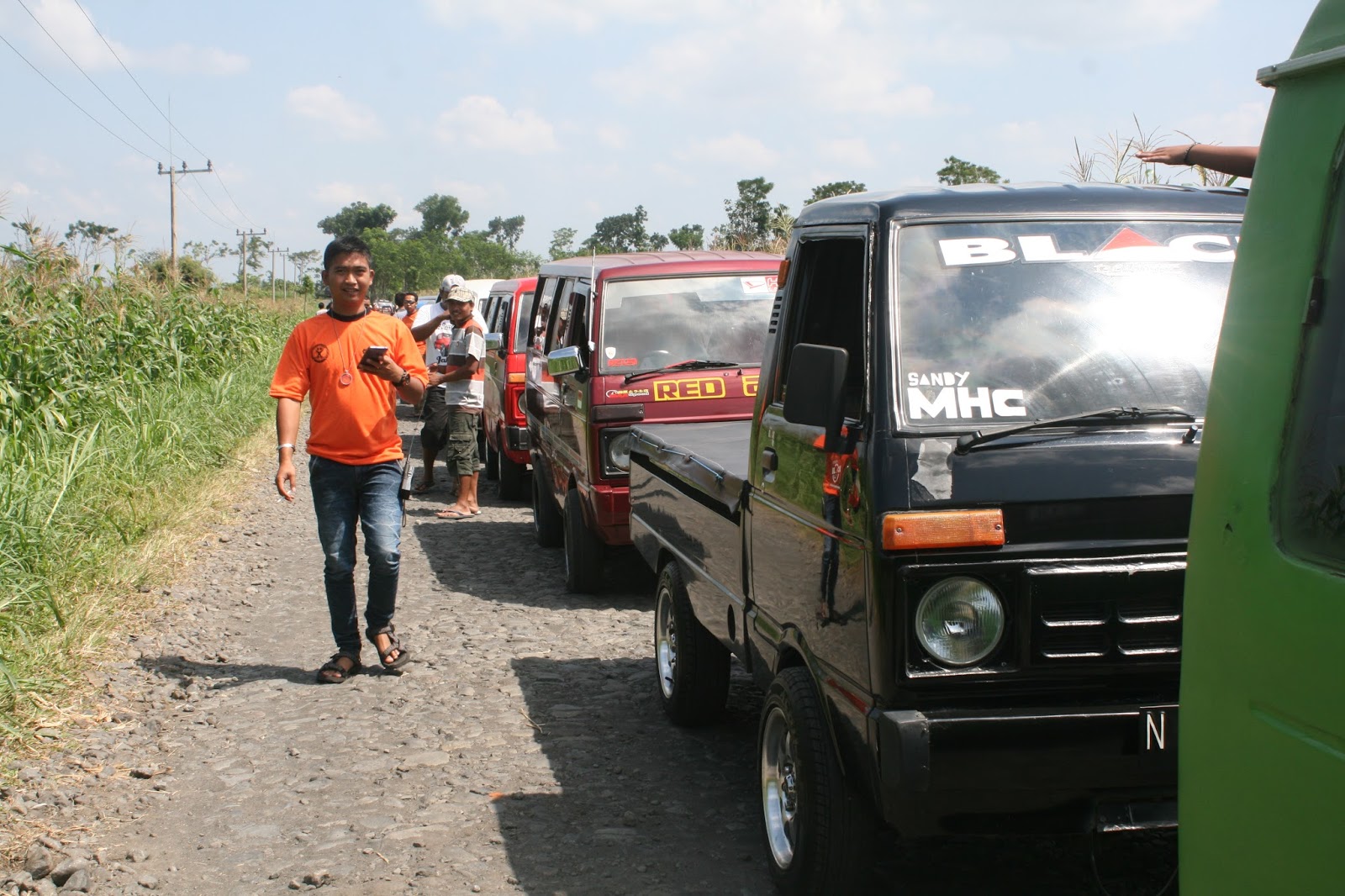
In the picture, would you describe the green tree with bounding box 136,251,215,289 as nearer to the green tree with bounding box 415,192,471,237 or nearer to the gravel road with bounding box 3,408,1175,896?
the gravel road with bounding box 3,408,1175,896

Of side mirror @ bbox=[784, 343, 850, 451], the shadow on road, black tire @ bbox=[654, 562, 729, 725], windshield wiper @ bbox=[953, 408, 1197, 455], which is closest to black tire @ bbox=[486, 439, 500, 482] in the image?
the shadow on road

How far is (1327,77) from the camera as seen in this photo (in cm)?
201

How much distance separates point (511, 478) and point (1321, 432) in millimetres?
10991

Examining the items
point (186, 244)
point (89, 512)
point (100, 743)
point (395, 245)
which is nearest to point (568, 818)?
point (100, 743)

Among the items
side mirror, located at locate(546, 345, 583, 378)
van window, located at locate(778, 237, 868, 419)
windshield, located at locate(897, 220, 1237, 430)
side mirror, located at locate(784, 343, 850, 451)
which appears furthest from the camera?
side mirror, located at locate(546, 345, 583, 378)

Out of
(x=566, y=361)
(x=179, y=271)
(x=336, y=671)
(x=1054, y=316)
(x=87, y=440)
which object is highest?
(x=179, y=271)

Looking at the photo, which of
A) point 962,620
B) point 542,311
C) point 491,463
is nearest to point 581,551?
point 542,311

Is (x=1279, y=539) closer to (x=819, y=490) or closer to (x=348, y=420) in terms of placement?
(x=819, y=490)

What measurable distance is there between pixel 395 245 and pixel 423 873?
87.8 metres

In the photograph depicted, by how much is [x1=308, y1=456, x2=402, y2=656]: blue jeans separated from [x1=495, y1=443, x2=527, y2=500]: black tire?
604cm

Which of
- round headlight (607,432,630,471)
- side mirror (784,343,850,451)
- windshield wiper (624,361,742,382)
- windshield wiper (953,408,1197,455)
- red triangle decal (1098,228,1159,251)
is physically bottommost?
round headlight (607,432,630,471)

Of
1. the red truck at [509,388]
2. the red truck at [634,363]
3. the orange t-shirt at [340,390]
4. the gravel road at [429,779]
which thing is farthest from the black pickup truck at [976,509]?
the red truck at [509,388]

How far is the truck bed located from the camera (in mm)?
4812

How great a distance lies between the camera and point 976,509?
3.26 m
